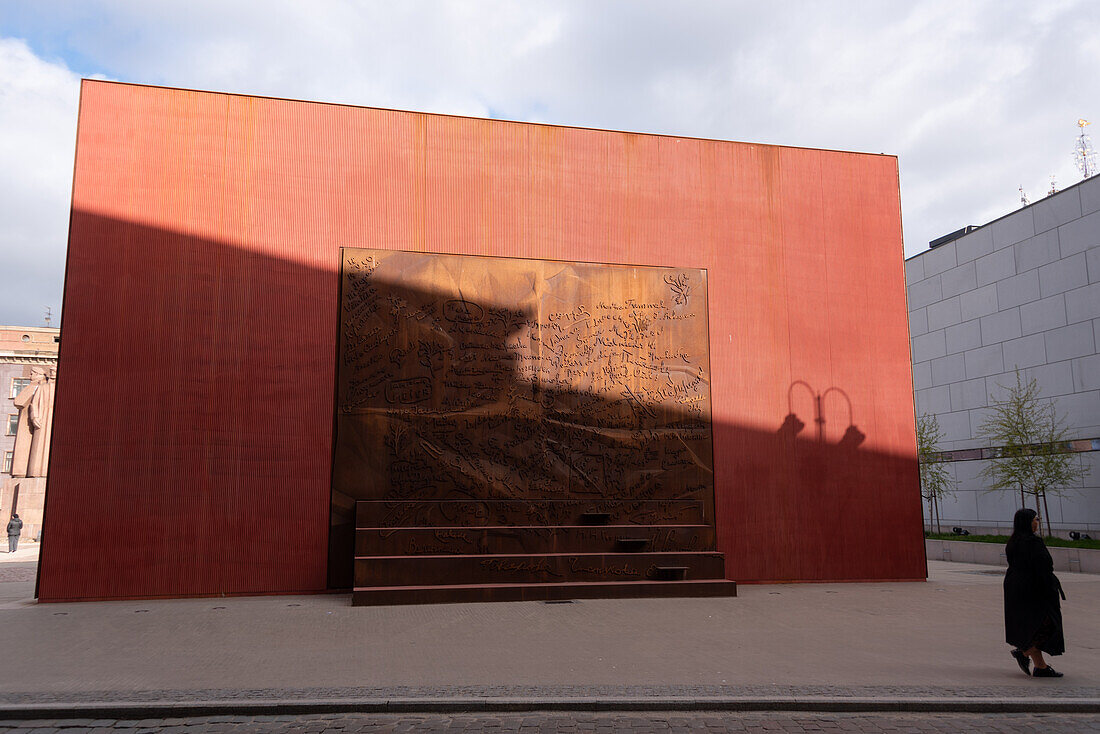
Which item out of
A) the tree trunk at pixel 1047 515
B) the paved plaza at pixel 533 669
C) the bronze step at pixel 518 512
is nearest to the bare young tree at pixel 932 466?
the tree trunk at pixel 1047 515

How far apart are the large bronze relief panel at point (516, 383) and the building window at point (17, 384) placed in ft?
117

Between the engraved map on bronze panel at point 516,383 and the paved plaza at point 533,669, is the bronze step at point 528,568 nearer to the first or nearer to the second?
the paved plaza at point 533,669

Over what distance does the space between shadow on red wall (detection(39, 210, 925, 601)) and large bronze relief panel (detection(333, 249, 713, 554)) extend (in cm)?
62

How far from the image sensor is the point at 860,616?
10164 millimetres

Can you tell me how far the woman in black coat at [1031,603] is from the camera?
21.8ft

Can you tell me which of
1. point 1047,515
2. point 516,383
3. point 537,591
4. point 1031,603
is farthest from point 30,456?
point 1031,603

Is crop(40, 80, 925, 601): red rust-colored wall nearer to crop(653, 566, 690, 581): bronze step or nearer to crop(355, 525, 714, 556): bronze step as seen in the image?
crop(355, 525, 714, 556): bronze step

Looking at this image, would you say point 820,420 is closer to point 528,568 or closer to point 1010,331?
point 528,568

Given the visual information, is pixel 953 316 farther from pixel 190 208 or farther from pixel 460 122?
pixel 190 208

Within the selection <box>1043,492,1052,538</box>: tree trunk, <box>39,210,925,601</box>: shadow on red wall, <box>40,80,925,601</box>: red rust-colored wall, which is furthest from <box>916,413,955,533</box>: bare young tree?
<box>39,210,925,601</box>: shadow on red wall

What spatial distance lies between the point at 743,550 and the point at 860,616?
389cm

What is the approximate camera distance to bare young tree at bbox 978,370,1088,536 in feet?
72.2

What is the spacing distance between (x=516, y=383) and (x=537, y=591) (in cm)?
329

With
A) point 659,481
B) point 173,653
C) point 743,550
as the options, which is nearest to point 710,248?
point 659,481
